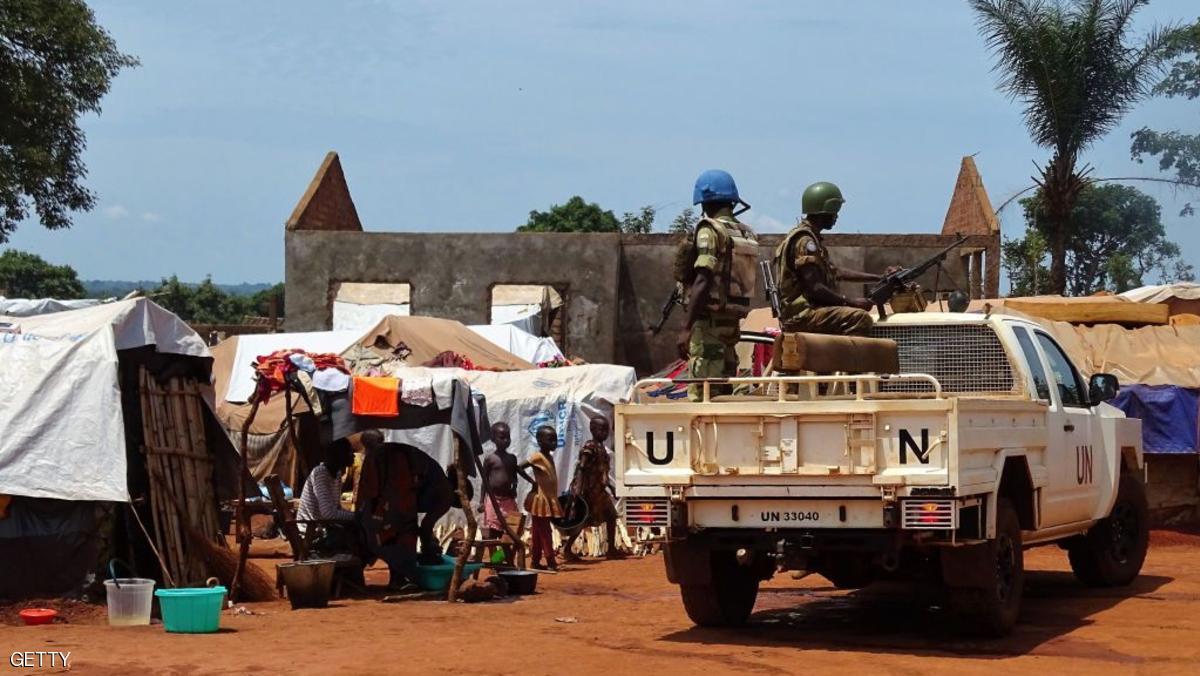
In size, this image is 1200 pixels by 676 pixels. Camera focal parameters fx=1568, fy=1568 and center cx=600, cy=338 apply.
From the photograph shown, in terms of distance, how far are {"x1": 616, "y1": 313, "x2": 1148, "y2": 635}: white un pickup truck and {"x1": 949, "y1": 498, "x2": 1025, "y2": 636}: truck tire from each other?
0.01 metres

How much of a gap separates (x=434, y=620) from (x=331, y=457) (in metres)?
2.90

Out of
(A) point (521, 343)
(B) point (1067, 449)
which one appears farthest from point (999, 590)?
(A) point (521, 343)

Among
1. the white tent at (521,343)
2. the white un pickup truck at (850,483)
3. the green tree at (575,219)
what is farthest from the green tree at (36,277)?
the white un pickup truck at (850,483)

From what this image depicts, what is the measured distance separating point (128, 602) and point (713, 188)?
500cm

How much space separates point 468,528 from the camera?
13.1 metres

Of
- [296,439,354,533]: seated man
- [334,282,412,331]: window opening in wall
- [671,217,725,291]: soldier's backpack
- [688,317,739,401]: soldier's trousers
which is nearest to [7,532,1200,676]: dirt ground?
[296,439,354,533]: seated man

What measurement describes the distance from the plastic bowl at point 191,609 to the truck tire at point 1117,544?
6538 millimetres

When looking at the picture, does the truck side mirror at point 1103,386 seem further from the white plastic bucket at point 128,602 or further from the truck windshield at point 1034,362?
the white plastic bucket at point 128,602

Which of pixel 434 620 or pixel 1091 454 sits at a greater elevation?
pixel 1091 454

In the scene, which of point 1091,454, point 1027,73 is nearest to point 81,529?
point 1091,454

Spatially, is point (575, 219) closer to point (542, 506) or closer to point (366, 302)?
point (366, 302)

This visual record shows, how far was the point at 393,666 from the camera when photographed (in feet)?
29.2

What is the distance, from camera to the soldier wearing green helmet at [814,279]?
394 inches

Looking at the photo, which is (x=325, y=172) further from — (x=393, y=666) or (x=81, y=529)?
(x=393, y=666)
